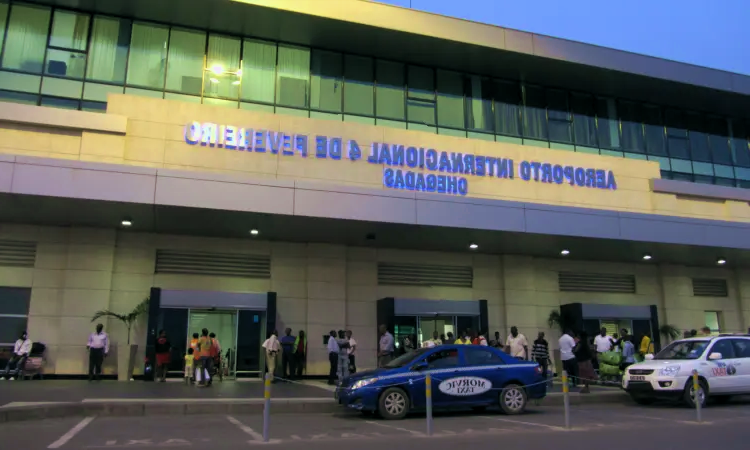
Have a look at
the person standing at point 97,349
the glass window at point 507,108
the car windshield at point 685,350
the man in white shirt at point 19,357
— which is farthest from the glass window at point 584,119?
the man in white shirt at point 19,357

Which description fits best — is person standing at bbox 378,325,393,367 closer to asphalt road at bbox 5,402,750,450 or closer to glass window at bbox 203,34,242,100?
asphalt road at bbox 5,402,750,450


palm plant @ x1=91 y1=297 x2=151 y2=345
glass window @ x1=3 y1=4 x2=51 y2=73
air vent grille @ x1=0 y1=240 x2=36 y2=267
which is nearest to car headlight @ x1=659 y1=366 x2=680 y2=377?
palm plant @ x1=91 y1=297 x2=151 y2=345

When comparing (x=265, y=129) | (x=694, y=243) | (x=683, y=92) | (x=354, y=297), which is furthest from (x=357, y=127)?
(x=683, y=92)

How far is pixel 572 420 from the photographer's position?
12.3 meters

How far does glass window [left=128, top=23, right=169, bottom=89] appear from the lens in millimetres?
19938

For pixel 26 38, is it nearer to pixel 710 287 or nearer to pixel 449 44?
pixel 449 44

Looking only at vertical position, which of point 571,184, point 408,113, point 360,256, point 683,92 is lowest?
point 360,256

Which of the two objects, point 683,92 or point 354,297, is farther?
point 683,92

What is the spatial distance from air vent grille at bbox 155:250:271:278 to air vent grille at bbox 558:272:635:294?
1229cm

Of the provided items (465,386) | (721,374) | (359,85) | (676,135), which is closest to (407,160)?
(359,85)

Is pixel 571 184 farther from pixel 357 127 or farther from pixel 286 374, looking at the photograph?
pixel 286 374

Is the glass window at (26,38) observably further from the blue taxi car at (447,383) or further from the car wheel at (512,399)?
the car wheel at (512,399)

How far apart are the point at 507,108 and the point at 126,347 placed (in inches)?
659

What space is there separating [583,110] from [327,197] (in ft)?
45.1
